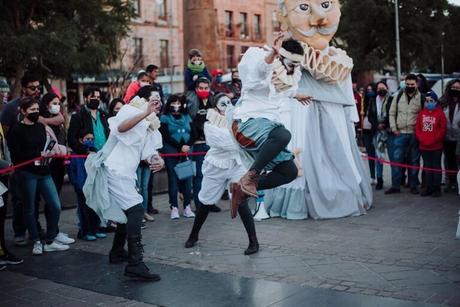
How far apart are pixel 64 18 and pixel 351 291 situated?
1673cm

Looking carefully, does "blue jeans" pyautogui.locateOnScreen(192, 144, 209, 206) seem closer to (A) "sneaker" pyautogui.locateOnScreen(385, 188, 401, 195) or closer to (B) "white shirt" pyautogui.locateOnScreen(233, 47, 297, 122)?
(A) "sneaker" pyautogui.locateOnScreen(385, 188, 401, 195)

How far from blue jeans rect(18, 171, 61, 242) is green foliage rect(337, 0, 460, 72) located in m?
28.7

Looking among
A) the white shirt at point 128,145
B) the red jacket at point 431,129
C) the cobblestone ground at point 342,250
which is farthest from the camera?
the red jacket at point 431,129

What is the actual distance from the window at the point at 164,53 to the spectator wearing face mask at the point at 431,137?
40297 millimetres

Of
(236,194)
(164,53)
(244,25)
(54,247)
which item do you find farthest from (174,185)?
(244,25)

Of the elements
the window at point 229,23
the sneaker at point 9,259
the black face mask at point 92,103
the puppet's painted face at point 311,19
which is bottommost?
the sneaker at point 9,259

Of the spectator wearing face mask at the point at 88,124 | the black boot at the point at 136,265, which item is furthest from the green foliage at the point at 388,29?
the black boot at the point at 136,265

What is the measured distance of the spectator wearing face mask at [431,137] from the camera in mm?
10000

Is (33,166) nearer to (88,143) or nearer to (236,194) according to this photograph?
(88,143)

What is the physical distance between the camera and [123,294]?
5543mm

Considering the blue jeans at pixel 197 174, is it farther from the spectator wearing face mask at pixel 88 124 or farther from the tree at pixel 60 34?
the tree at pixel 60 34

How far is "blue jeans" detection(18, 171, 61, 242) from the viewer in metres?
7.14

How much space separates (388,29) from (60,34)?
2212cm

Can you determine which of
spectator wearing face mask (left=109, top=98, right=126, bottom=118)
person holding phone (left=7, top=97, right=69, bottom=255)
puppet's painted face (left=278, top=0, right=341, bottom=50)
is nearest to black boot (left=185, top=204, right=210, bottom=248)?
person holding phone (left=7, top=97, right=69, bottom=255)
